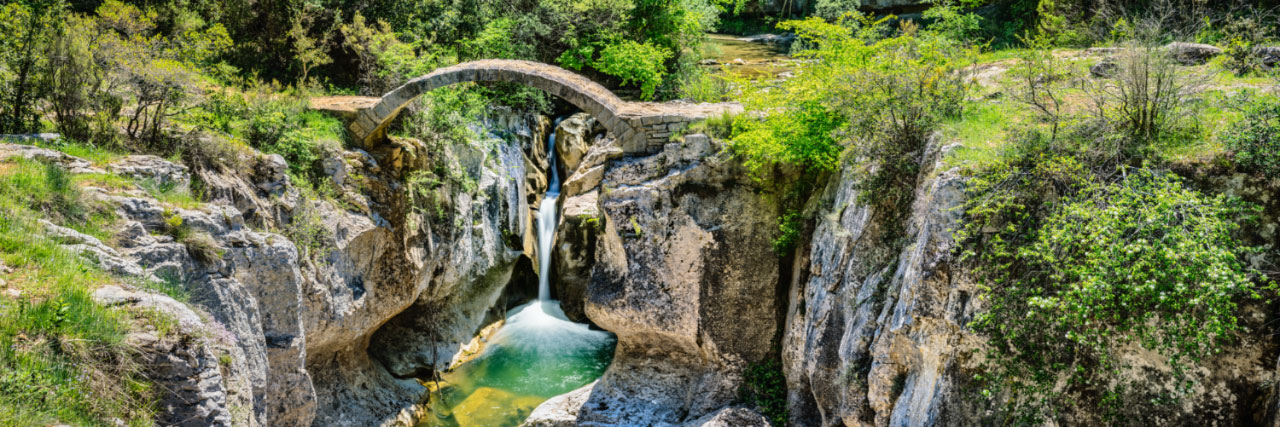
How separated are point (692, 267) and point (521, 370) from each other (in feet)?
16.0

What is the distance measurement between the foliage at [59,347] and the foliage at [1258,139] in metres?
9.20

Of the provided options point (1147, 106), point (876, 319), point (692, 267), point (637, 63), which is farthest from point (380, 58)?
point (1147, 106)

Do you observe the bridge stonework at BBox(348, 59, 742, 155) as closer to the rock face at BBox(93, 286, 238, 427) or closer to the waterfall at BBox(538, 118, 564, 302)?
the waterfall at BBox(538, 118, 564, 302)

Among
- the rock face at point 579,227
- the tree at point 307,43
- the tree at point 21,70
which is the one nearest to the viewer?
the tree at point 21,70

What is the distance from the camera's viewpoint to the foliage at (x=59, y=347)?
A: 4.66m

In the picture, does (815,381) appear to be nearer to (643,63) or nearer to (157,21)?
(643,63)

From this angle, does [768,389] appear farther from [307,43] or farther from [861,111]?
[307,43]

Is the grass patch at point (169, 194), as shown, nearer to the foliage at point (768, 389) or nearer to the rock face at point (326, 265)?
the rock face at point (326, 265)

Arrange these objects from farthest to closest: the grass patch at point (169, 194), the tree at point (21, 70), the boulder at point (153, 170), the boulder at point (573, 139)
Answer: the boulder at point (573, 139), the tree at point (21, 70), the boulder at point (153, 170), the grass patch at point (169, 194)

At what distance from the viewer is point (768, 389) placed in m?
12.0

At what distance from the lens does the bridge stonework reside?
12.8 meters

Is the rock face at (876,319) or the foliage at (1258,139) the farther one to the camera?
the rock face at (876,319)

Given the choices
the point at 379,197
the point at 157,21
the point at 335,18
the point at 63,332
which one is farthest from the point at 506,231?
the point at 63,332

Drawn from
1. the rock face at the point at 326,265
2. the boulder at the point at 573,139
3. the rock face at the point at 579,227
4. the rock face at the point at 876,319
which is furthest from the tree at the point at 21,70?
the rock face at the point at 876,319
